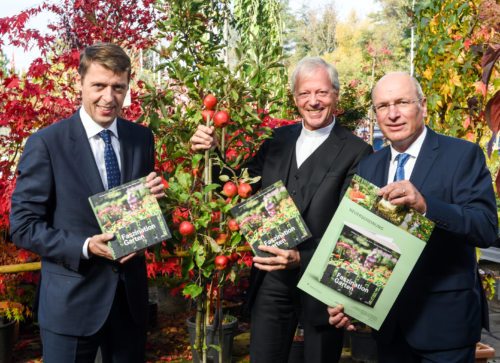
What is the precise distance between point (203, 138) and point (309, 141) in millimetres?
576

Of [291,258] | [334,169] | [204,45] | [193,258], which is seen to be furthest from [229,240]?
[204,45]

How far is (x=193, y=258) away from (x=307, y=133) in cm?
89

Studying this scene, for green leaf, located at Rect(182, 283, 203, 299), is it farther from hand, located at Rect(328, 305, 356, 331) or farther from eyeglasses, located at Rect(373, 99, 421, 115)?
eyeglasses, located at Rect(373, 99, 421, 115)

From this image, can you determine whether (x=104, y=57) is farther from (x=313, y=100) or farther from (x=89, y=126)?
(x=313, y=100)

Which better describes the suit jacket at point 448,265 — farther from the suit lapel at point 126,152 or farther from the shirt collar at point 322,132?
the suit lapel at point 126,152

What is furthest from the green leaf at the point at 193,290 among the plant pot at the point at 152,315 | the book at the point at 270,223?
the plant pot at the point at 152,315

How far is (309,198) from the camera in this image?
2787 mm

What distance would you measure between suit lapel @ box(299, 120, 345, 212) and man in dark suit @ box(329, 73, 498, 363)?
0.48 metres

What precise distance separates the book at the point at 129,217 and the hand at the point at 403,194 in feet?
3.00

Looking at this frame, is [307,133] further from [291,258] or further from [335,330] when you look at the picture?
[335,330]

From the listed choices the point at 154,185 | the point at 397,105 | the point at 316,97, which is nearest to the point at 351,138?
the point at 316,97

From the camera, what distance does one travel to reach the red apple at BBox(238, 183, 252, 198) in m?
2.70

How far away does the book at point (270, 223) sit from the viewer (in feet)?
8.25

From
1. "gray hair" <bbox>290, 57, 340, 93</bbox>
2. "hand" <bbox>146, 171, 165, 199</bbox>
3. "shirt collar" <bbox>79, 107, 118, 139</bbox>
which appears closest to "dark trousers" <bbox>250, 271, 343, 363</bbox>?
"hand" <bbox>146, 171, 165, 199</bbox>
